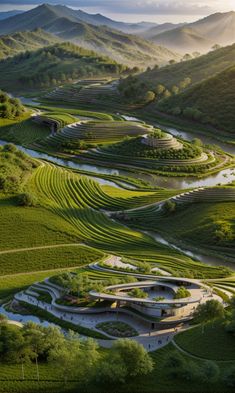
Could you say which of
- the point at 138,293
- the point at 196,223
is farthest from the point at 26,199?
the point at 138,293

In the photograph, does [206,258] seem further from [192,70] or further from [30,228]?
[192,70]

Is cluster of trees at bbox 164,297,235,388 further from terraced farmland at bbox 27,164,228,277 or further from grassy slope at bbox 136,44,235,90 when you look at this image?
grassy slope at bbox 136,44,235,90

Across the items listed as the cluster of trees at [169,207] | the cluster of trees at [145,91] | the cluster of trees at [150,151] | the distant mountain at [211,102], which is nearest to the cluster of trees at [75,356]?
the cluster of trees at [169,207]

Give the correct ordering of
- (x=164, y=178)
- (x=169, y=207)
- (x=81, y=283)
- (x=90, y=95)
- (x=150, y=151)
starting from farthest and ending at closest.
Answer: (x=90, y=95) < (x=150, y=151) < (x=164, y=178) < (x=169, y=207) < (x=81, y=283)

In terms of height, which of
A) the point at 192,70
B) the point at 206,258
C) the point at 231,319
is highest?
the point at 192,70

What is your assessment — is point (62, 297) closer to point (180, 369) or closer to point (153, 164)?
point (180, 369)

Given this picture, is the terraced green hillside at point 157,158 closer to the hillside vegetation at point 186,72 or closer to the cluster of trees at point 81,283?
the cluster of trees at point 81,283
